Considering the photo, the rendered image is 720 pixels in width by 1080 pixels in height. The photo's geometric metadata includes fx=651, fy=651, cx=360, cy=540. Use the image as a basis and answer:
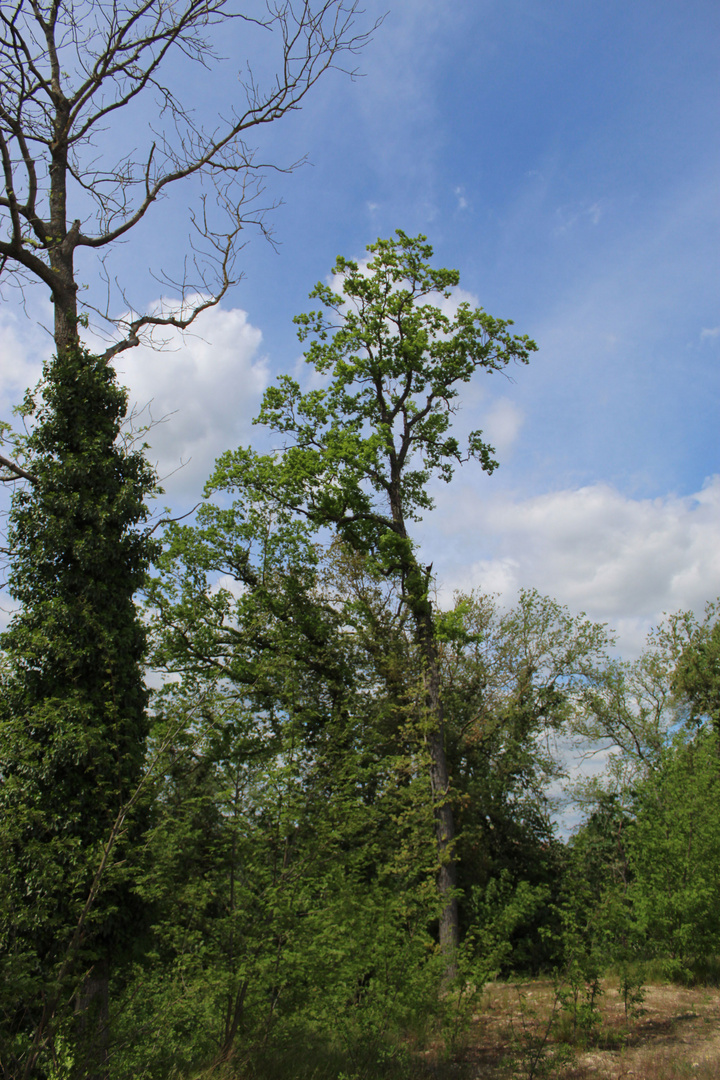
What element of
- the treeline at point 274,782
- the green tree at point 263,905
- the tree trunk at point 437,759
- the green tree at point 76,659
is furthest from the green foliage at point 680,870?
the green tree at point 76,659

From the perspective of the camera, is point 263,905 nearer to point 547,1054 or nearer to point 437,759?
point 547,1054

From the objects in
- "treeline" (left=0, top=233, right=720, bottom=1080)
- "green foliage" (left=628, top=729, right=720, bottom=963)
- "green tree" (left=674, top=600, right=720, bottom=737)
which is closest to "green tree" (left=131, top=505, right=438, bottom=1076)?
"treeline" (left=0, top=233, right=720, bottom=1080)

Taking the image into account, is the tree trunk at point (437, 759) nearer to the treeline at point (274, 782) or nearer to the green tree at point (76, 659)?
the treeline at point (274, 782)

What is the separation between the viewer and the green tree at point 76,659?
695cm

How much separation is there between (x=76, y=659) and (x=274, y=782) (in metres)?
3.78

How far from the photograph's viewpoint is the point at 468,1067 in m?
6.96

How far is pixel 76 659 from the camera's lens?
27.3ft

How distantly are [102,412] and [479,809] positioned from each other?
15.6 m

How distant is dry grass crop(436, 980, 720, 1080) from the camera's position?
21.2 feet

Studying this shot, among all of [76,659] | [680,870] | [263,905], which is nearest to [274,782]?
[263,905]

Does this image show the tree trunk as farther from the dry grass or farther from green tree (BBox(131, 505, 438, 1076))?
green tree (BBox(131, 505, 438, 1076))

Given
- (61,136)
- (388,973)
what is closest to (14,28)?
(61,136)

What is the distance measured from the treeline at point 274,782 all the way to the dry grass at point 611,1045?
66cm

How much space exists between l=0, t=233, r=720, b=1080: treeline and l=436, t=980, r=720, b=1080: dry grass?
662 mm
